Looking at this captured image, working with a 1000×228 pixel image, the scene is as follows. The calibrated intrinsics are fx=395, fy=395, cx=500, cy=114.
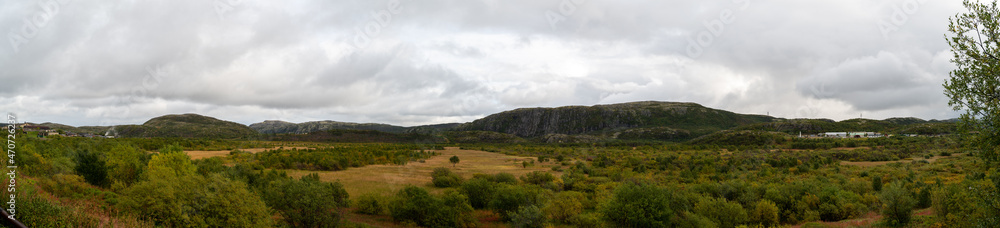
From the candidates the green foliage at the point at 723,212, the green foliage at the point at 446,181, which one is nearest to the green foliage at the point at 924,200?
the green foliage at the point at 723,212

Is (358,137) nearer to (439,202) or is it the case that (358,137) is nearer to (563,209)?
(439,202)

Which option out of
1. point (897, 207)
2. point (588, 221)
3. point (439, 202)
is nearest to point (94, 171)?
point (439, 202)

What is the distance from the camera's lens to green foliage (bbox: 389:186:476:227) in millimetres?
22484

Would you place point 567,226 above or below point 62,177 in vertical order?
below

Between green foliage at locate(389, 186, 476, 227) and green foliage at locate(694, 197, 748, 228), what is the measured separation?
13.2m

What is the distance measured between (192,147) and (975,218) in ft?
308

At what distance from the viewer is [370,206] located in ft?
85.5

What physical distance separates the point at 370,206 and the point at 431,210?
5.73 meters

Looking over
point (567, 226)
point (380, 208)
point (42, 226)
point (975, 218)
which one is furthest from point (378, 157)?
point (975, 218)

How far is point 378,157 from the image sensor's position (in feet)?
205

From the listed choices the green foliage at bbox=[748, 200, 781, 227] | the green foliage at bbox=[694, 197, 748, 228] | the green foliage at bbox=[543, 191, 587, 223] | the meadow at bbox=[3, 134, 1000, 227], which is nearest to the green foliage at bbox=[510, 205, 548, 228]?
the meadow at bbox=[3, 134, 1000, 227]

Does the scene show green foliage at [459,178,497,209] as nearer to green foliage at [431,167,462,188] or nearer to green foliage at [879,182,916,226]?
green foliage at [431,167,462,188]

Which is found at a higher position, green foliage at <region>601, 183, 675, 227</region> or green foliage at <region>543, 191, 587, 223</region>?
green foliage at <region>601, 183, 675, 227</region>

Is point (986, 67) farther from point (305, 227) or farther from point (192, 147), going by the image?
point (192, 147)
